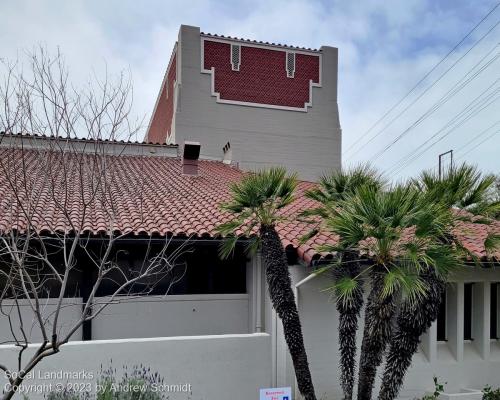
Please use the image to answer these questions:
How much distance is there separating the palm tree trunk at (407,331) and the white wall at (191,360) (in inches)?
91.5

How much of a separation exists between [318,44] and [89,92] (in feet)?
67.2

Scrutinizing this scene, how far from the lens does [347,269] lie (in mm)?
8086

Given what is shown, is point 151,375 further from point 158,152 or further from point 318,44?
point 318,44

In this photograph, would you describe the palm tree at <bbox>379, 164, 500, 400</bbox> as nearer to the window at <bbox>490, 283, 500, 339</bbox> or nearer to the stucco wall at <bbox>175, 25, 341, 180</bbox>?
the window at <bbox>490, 283, 500, 339</bbox>

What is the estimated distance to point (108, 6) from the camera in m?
7.87

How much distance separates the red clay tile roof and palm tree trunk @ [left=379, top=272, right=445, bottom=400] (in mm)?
1115

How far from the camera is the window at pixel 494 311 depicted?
35.4 feet

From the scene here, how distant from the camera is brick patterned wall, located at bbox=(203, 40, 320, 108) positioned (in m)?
23.0

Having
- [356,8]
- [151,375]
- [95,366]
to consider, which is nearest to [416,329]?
[151,375]

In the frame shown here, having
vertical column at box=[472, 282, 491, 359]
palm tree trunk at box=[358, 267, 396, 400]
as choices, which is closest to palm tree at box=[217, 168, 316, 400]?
palm tree trunk at box=[358, 267, 396, 400]

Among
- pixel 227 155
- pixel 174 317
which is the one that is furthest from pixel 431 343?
pixel 227 155

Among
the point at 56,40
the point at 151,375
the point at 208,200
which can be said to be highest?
the point at 56,40

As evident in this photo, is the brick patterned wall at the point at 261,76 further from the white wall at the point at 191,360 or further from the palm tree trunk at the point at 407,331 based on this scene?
the palm tree trunk at the point at 407,331

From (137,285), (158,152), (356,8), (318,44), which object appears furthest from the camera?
(318,44)
